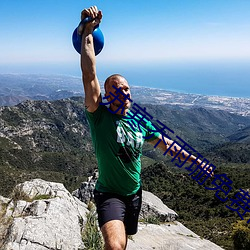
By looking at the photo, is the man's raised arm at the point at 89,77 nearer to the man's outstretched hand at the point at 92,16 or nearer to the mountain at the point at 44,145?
the man's outstretched hand at the point at 92,16

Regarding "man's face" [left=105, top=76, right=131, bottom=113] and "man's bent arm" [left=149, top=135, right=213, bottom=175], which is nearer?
"man's face" [left=105, top=76, right=131, bottom=113]

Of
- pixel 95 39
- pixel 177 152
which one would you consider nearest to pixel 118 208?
pixel 177 152

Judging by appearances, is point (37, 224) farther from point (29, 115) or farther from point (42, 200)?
point (29, 115)

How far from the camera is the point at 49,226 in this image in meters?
6.60

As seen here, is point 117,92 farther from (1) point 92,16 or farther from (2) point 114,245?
(2) point 114,245

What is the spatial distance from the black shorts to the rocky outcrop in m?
2.71

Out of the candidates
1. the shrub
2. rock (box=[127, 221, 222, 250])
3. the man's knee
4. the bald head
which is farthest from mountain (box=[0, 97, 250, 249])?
rock (box=[127, 221, 222, 250])

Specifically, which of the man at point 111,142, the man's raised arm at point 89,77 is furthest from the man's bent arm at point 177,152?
the man's raised arm at point 89,77

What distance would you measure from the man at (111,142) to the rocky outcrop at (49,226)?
9.89 ft

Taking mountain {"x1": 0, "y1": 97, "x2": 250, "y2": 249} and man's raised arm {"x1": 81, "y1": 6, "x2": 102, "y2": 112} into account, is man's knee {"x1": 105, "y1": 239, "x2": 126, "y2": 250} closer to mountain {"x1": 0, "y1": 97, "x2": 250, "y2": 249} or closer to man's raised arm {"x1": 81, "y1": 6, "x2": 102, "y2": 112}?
man's raised arm {"x1": 81, "y1": 6, "x2": 102, "y2": 112}

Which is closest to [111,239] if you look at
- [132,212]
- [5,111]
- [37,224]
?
[132,212]

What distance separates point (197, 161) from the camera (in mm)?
4539

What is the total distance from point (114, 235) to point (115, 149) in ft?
3.13

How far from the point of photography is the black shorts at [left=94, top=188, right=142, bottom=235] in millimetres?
3530
